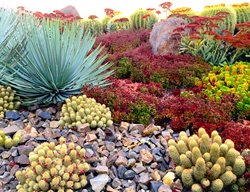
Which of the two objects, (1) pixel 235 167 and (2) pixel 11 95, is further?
(2) pixel 11 95

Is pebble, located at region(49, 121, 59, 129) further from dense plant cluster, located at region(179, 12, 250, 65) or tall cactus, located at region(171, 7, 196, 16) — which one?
tall cactus, located at region(171, 7, 196, 16)

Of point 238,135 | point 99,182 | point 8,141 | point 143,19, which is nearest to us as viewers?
point 99,182

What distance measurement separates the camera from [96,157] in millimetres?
4375

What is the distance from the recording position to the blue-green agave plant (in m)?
5.97

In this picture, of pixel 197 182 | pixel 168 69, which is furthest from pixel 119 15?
pixel 197 182

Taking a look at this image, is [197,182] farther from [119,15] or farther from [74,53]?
[119,15]

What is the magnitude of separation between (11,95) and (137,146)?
228cm

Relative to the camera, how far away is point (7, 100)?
5988 millimetres

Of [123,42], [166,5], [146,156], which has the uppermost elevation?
[166,5]

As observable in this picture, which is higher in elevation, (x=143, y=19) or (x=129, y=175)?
(x=129, y=175)

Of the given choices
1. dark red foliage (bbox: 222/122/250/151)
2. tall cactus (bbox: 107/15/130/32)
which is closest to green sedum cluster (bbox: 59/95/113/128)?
dark red foliage (bbox: 222/122/250/151)

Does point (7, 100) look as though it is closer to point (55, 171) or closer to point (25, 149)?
point (25, 149)

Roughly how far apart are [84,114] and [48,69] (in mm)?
1160

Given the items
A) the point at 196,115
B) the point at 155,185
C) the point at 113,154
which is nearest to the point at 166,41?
the point at 196,115
